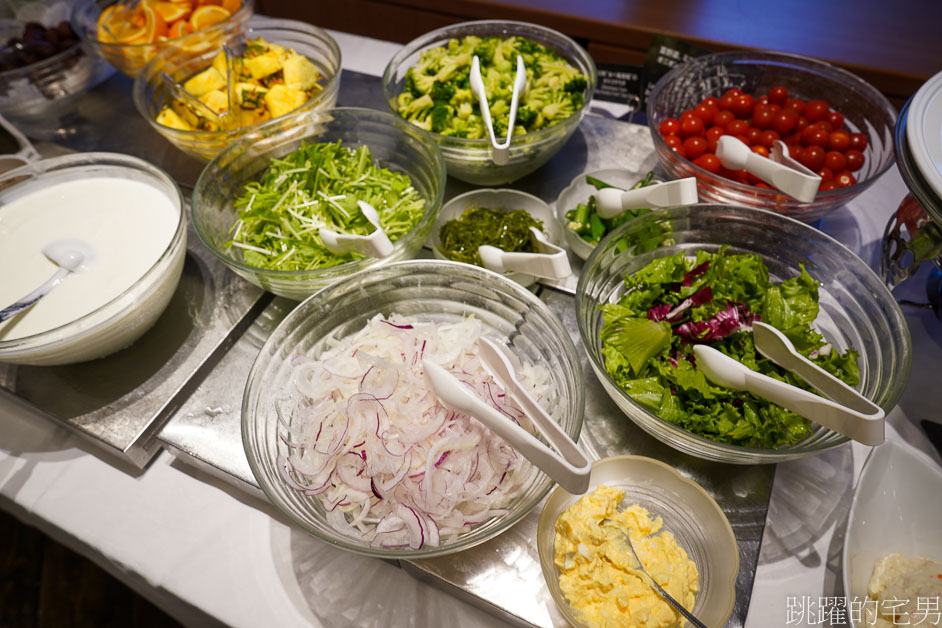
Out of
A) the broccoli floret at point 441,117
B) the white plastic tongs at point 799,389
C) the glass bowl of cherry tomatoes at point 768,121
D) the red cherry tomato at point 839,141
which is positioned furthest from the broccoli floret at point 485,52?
the white plastic tongs at point 799,389

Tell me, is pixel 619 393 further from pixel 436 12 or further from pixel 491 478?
pixel 436 12

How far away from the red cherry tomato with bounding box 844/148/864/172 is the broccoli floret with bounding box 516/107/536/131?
3.18 ft

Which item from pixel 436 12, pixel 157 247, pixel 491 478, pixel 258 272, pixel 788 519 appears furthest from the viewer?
pixel 436 12

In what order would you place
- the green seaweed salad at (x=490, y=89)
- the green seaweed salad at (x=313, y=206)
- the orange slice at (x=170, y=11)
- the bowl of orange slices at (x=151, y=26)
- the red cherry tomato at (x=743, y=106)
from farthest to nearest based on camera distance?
1. the orange slice at (x=170, y=11)
2. the bowl of orange slices at (x=151, y=26)
3. the red cherry tomato at (x=743, y=106)
4. the green seaweed salad at (x=490, y=89)
5. the green seaweed salad at (x=313, y=206)

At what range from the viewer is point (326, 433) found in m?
1.15

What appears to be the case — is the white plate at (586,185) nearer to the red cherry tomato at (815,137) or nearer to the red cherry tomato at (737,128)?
the red cherry tomato at (737,128)

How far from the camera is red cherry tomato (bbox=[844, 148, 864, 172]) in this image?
1710 mm

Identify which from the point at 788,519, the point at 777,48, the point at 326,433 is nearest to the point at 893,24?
the point at 777,48

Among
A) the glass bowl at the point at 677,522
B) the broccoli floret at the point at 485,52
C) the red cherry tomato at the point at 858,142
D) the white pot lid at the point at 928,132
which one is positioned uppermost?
the white pot lid at the point at 928,132

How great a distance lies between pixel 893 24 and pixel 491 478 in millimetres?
2929

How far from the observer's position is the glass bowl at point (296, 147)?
142 cm

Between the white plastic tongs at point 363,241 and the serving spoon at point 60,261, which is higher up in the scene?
the white plastic tongs at point 363,241

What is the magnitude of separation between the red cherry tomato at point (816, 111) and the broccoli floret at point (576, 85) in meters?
0.73

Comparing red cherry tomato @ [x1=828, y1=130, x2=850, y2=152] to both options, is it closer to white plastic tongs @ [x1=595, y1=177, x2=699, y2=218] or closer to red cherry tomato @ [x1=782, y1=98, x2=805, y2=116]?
red cherry tomato @ [x1=782, y1=98, x2=805, y2=116]
